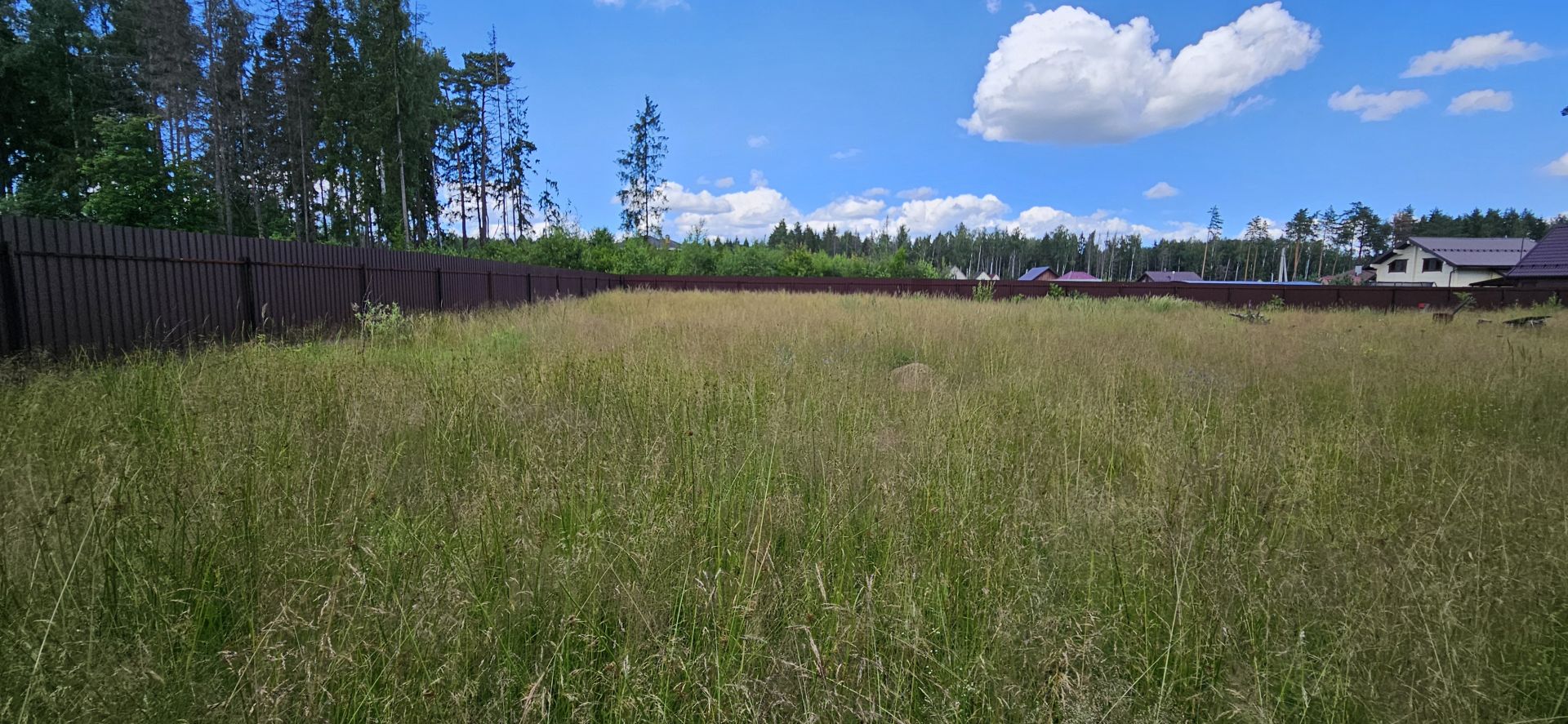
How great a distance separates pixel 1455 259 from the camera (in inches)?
1608

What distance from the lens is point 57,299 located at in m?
5.19

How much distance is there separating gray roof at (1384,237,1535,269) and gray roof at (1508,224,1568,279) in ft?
66.1

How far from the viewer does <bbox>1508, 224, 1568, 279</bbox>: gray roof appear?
75.5 feet

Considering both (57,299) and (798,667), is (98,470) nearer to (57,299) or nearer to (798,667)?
(798,667)

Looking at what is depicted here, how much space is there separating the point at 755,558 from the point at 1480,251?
6589 centimetres

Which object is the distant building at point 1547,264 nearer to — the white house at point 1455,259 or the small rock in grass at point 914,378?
the white house at point 1455,259

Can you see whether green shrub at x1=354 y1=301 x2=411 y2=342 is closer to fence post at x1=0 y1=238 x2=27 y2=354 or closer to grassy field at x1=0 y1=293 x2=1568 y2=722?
fence post at x1=0 y1=238 x2=27 y2=354

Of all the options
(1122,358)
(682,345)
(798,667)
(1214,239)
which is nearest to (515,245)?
(682,345)

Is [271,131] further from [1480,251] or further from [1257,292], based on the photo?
[1480,251]

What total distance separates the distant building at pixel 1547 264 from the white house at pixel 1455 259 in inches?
606

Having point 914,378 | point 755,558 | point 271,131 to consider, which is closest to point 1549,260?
point 914,378

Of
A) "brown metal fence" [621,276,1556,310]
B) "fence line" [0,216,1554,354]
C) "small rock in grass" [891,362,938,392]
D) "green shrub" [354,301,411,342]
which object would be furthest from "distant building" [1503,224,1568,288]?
"fence line" [0,216,1554,354]

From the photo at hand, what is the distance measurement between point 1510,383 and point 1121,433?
434 cm

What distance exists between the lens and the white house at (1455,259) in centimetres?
4019
